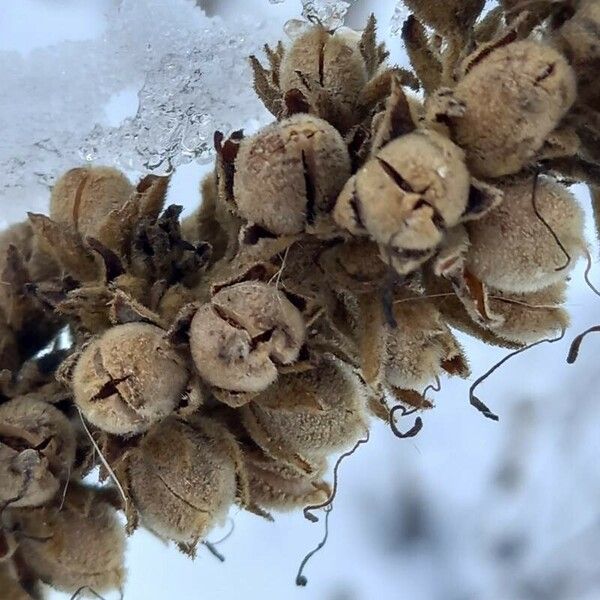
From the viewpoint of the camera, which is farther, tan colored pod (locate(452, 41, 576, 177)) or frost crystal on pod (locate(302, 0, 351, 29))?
frost crystal on pod (locate(302, 0, 351, 29))

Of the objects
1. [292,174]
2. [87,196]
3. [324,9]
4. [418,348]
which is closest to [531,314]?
[418,348]

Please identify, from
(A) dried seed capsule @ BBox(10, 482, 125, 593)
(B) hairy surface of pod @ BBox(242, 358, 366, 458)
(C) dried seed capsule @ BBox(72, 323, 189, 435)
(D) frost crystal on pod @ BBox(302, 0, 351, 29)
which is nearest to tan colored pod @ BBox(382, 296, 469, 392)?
(B) hairy surface of pod @ BBox(242, 358, 366, 458)

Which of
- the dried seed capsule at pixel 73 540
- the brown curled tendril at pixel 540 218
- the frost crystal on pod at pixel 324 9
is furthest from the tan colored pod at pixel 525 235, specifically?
the frost crystal on pod at pixel 324 9

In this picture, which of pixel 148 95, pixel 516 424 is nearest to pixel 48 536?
pixel 148 95

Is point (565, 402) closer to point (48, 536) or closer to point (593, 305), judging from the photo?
point (593, 305)

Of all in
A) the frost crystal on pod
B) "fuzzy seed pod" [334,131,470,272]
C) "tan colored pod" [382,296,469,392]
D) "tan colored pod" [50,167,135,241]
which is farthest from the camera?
the frost crystal on pod

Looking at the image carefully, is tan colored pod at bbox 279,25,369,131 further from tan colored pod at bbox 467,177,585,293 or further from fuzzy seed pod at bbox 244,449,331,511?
fuzzy seed pod at bbox 244,449,331,511

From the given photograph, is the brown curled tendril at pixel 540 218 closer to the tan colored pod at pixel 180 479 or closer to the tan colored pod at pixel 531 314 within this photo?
the tan colored pod at pixel 531 314
